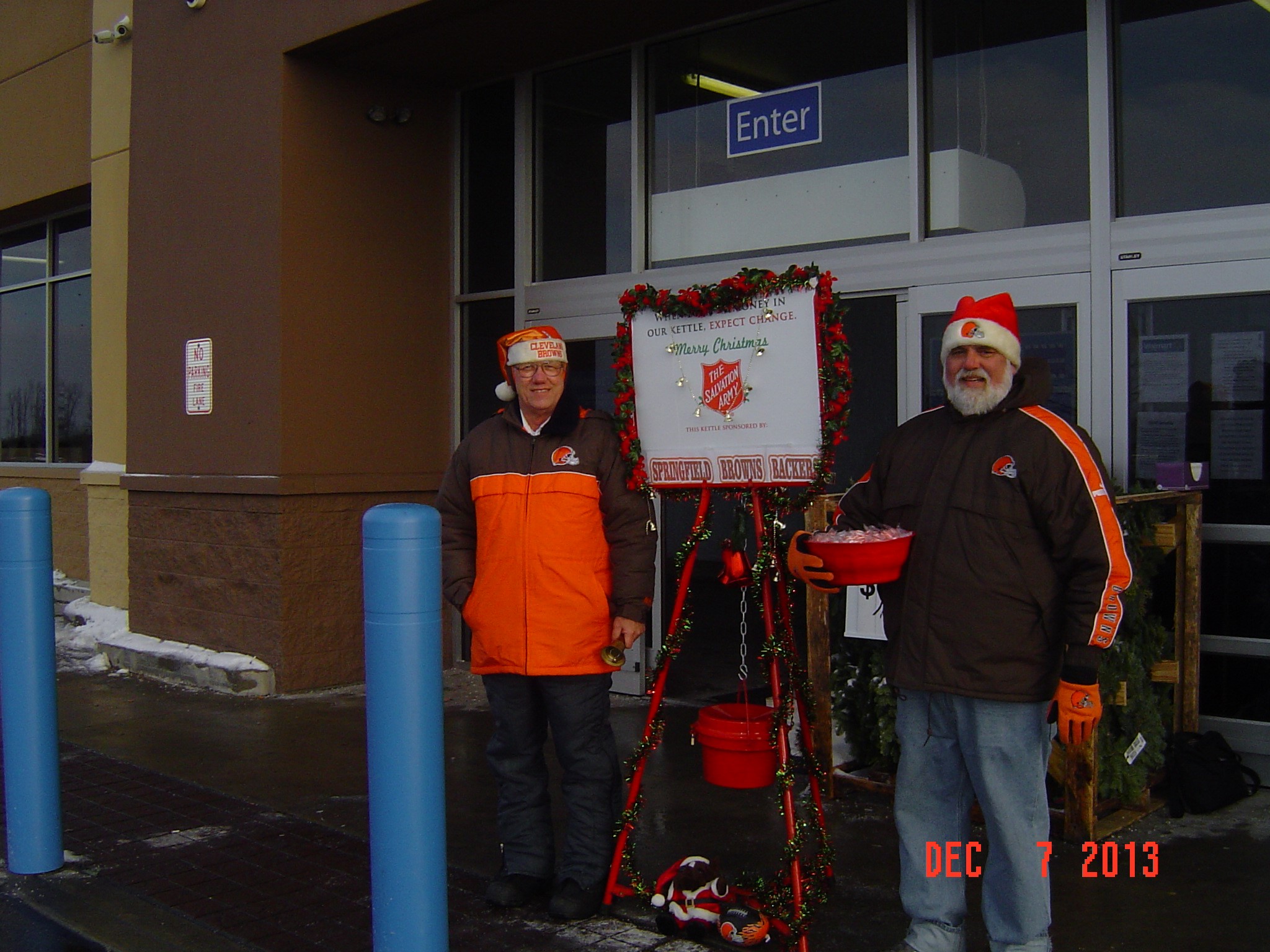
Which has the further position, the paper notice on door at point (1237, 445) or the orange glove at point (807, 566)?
the paper notice on door at point (1237, 445)

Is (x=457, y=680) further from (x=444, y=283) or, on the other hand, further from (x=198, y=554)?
(x=444, y=283)

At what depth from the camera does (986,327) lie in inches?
135

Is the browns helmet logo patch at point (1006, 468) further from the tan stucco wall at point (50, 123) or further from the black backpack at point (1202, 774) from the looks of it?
the tan stucco wall at point (50, 123)

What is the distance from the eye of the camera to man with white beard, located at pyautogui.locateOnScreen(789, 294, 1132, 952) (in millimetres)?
3262

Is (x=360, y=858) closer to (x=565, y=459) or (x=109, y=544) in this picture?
(x=565, y=459)

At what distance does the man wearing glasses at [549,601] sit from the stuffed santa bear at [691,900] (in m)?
0.28

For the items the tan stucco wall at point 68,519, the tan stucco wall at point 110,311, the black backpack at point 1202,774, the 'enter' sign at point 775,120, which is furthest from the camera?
the tan stucco wall at point 68,519

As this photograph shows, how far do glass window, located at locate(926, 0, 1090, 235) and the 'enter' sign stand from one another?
28.4 inches

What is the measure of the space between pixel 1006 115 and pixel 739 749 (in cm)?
362

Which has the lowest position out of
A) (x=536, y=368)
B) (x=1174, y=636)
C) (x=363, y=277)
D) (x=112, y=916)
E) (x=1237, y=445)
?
(x=112, y=916)

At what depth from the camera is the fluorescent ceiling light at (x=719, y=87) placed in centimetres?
700

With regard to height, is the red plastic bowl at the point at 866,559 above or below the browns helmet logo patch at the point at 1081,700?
above

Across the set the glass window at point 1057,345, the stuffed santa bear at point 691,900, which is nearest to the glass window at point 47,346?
the glass window at point 1057,345

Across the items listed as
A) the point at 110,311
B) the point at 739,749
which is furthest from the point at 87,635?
the point at 739,749
